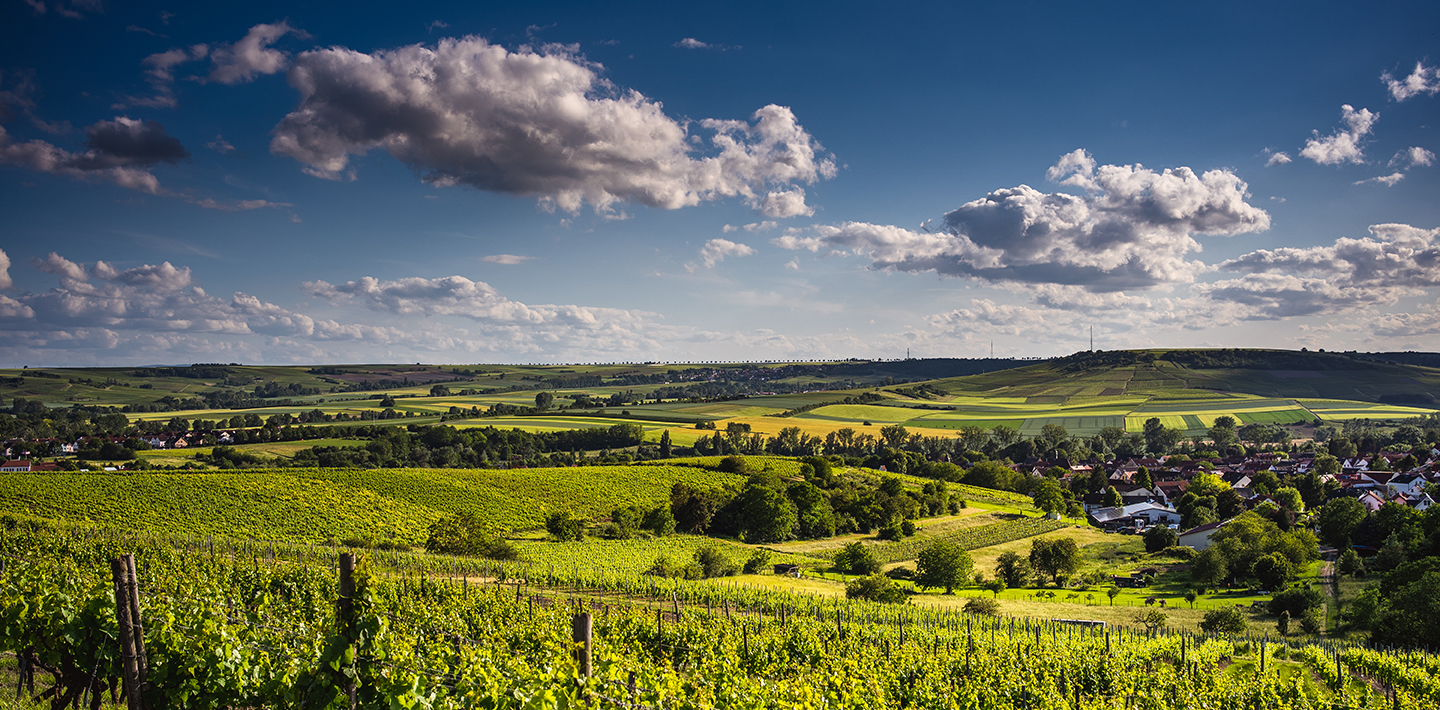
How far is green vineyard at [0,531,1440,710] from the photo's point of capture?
22.9 feet

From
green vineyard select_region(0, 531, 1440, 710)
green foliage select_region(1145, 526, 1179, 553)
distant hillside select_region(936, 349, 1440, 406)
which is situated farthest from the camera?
distant hillside select_region(936, 349, 1440, 406)

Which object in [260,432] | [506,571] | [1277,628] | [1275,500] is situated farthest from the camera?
[260,432]

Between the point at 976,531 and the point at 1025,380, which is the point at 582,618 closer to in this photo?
the point at 976,531

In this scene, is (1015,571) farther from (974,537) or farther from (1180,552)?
(1180,552)

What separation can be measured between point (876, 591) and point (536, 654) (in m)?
30.7

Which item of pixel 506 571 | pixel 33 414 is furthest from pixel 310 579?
pixel 33 414

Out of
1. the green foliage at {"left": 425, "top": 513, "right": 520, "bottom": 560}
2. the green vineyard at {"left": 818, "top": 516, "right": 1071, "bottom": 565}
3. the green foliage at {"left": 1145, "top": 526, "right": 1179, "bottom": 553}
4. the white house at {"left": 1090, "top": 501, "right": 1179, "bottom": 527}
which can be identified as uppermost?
the green foliage at {"left": 425, "top": 513, "right": 520, "bottom": 560}

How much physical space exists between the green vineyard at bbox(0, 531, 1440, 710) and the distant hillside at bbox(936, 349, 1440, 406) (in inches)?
6139

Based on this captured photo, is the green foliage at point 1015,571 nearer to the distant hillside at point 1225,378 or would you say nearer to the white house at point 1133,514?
the white house at point 1133,514

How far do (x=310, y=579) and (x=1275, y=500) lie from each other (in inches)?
3577

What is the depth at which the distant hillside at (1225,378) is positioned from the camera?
518 ft

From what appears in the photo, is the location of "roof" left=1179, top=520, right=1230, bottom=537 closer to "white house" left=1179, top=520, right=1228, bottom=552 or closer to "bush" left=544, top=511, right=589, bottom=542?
"white house" left=1179, top=520, right=1228, bottom=552

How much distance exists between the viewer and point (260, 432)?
302 feet

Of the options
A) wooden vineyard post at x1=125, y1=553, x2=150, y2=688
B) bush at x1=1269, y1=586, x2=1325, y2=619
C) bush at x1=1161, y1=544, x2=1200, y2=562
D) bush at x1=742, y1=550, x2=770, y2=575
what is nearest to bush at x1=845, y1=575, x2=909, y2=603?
bush at x1=742, y1=550, x2=770, y2=575
